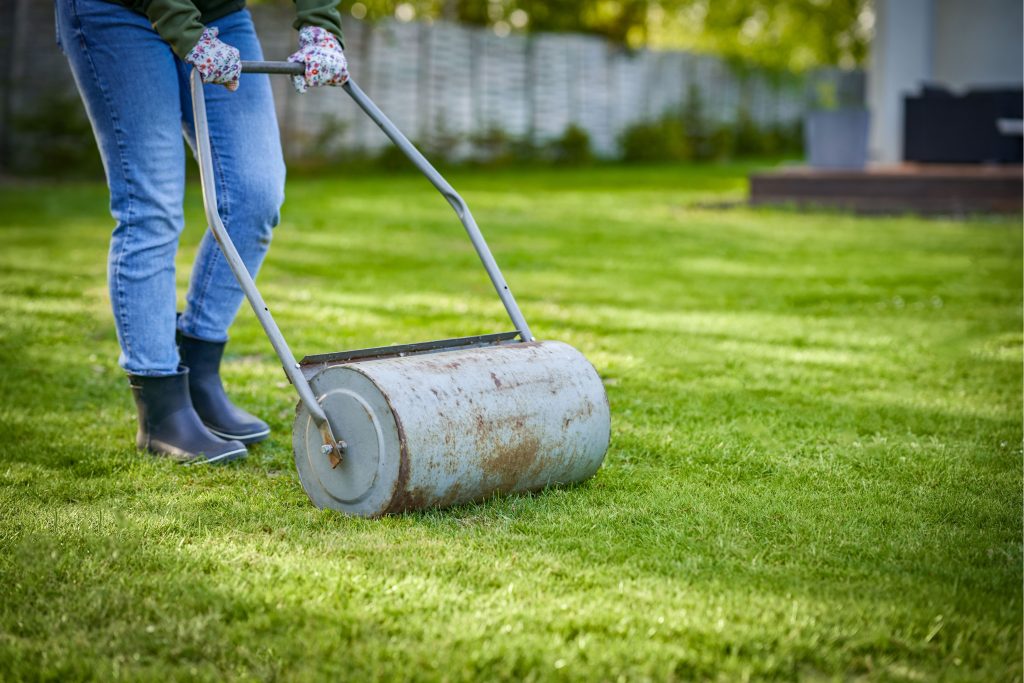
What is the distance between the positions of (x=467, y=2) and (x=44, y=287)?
14.1 meters

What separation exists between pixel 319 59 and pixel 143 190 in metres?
0.56

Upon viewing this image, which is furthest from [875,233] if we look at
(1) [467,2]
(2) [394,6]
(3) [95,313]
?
(1) [467,2]

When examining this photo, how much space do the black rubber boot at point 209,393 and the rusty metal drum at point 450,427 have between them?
639 millimetres

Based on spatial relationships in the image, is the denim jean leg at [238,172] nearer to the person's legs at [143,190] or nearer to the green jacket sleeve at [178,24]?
the person's legs at [143,190]

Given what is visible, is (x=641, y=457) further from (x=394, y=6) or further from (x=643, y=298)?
(x=394, y=6)

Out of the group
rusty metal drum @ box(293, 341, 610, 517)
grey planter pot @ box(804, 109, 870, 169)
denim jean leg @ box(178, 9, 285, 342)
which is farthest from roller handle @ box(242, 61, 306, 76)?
grey planter pot @ box(804, 109, 870, 169)

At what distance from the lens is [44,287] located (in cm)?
549

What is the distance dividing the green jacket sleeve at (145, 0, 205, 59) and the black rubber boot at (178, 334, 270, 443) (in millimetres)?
845

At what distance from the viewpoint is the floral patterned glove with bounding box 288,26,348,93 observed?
2.75m

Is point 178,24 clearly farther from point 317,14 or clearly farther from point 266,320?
point 266,320

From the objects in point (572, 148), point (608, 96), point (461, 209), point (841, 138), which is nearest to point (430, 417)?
point (461, 209)

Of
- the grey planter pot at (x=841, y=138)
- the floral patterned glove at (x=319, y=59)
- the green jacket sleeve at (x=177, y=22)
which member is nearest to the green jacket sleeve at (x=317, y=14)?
the floral patterned glove at (x=319, y=59)

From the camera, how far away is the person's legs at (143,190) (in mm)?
2889

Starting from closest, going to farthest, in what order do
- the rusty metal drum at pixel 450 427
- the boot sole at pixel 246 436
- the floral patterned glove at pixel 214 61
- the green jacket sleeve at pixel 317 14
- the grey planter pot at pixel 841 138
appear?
the rusty metal drum at pixel 450 427 < the floral patterned glove at pixel 214 61 < the green jacket sleeve at pixel 317 14 < the boot sole at pixel 246 436 < the grey planter pot at pixel 841 138
